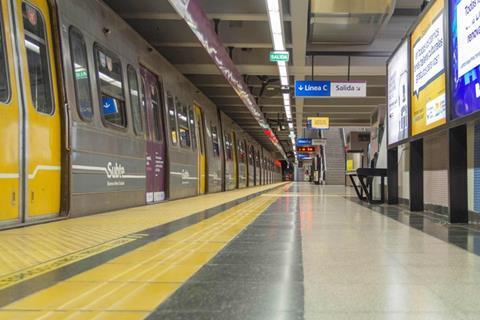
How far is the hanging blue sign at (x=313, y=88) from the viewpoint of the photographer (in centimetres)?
1284

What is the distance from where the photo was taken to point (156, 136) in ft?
30.5

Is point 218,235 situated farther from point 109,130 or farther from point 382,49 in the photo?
point 382,49

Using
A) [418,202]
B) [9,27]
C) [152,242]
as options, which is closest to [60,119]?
[9,27]

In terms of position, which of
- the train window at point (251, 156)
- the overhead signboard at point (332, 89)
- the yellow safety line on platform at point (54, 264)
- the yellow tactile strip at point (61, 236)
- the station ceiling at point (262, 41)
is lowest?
the yellow safety line on platform at point (54, 264)

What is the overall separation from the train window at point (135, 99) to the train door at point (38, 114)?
7.72ft

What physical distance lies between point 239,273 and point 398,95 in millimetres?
6101

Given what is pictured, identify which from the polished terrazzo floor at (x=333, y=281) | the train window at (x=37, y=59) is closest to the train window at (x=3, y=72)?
the train window at (x=37, y=59)

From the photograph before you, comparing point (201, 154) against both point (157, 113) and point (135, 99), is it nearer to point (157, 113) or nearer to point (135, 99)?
point (157, 113)

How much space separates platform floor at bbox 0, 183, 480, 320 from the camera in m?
2.10

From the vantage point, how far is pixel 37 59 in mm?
5219

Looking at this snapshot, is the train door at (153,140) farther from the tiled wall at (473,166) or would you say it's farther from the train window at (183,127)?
the tiled wall at (473,166)

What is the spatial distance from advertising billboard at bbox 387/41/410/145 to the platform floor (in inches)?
114

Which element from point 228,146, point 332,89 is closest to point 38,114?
point 332,89

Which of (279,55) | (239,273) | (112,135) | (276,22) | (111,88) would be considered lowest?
(239,273)
